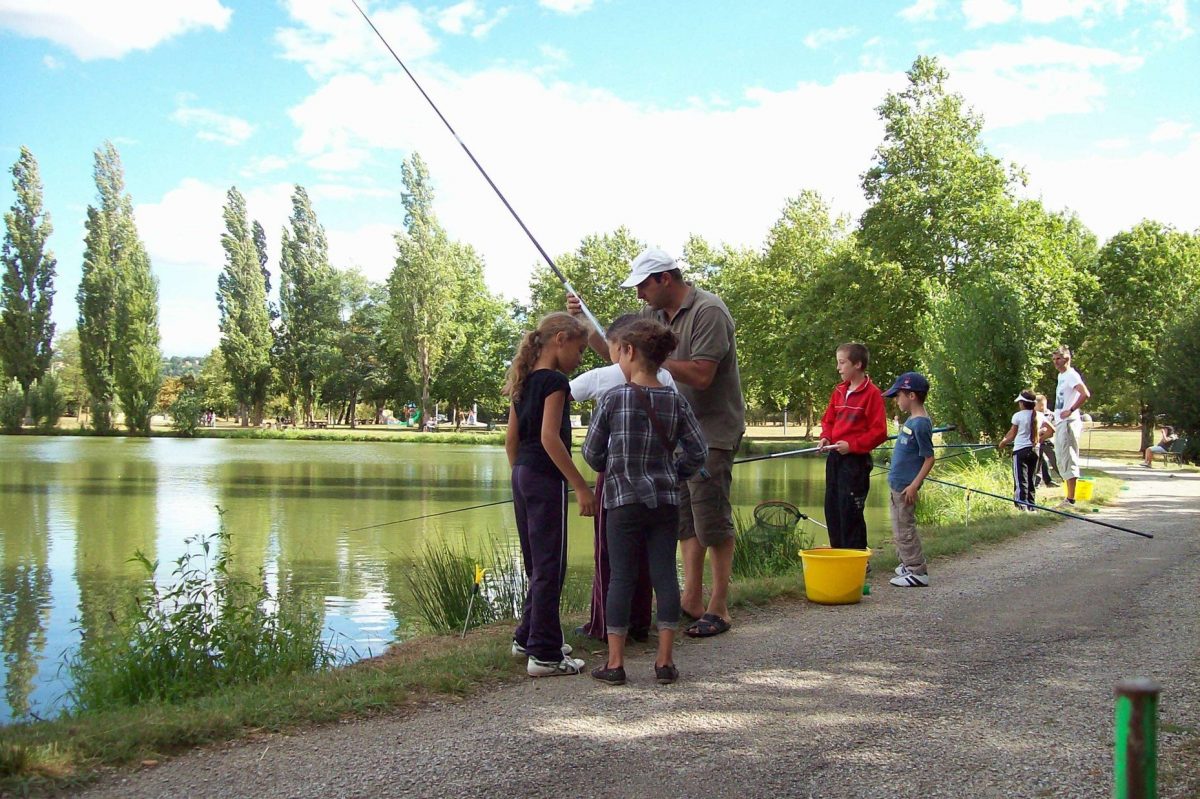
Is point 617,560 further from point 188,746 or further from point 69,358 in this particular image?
point 69,358

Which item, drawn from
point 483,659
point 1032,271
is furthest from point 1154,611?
point 1032,271

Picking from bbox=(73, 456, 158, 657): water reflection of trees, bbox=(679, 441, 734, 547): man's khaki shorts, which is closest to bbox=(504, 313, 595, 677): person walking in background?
bbox=(679, 441, 734, 547): man's khaki shorts

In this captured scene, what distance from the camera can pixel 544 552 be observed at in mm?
4684

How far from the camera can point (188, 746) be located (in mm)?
3660

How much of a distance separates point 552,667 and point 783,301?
42867mm

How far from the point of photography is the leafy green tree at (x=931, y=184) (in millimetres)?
31312

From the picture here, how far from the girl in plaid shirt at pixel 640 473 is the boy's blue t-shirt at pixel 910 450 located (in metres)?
2.82

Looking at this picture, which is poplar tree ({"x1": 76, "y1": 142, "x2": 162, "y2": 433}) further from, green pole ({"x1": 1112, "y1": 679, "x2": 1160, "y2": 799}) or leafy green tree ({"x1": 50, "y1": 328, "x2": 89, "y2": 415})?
green pole ({"x1": 1112, "y1": 679, "x2": 1160, "y2": 799})

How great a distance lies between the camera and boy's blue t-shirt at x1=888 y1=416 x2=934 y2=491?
6.94 m

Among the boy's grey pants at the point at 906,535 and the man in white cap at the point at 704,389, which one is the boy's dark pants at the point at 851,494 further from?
the man in white cap at the point at 704,389

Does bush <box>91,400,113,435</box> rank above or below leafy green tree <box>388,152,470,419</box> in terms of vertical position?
below

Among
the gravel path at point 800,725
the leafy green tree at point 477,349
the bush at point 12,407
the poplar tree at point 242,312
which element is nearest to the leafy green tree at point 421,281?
the leafy green tree at point 477,349

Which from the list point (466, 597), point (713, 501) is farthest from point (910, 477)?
point (466, 597)

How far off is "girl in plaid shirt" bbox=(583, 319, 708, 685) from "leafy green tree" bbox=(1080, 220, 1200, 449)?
3835 centimetres
